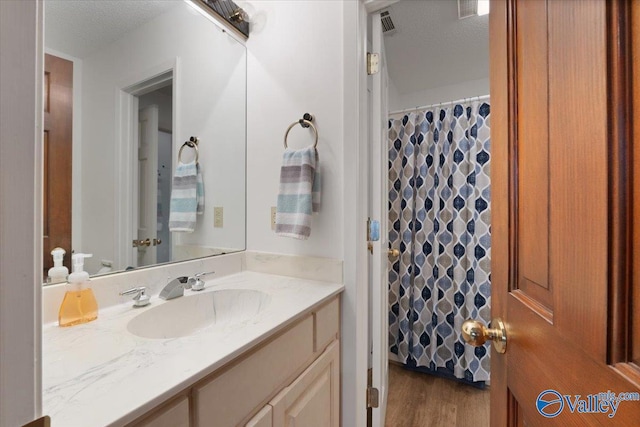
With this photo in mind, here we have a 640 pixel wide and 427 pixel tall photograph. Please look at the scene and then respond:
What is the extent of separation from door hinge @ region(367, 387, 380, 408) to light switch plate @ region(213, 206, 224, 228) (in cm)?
103

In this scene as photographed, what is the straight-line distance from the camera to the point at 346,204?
1.19m

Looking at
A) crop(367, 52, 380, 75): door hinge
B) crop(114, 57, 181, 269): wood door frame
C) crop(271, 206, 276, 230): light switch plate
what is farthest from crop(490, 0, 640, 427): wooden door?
crop(114, 57, 181, 269): wood door frame

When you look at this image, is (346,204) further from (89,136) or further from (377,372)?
(89,136)

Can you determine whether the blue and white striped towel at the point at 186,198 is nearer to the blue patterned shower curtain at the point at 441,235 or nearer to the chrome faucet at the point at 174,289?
the chrome faucet at the point at 174,289

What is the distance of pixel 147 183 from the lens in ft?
3.59

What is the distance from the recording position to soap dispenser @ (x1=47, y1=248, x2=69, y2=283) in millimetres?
807

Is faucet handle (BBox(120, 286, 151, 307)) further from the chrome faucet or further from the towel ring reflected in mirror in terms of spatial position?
the towel ring reflected in mirror

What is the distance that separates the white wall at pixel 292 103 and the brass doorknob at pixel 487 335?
2.13 ft

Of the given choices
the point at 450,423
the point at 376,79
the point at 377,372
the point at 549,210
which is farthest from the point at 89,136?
the point at 450,423

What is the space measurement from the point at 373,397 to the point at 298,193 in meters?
0.97

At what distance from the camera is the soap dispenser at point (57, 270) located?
2.65ft

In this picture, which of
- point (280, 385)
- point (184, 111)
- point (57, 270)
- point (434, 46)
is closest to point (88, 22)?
point (184, 111)
